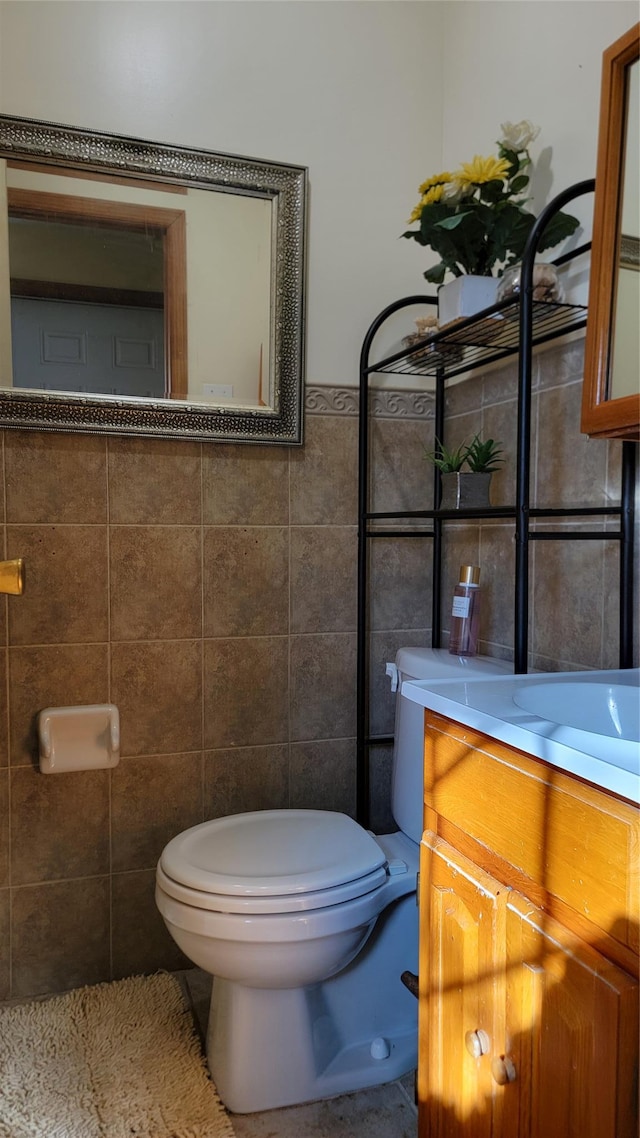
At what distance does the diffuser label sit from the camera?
60.7 inches

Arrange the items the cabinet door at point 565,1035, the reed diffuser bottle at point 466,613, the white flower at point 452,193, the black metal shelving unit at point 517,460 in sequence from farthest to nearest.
Answer: the reed diffuser bottle at point 466,613 → the white flower at point 452,193 → the black metal shelving unit at point 517,460 → the cabinet door at point 565,1035

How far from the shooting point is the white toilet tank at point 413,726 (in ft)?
4.80

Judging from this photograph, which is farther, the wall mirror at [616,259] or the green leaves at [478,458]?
the green leaves at [478,458]

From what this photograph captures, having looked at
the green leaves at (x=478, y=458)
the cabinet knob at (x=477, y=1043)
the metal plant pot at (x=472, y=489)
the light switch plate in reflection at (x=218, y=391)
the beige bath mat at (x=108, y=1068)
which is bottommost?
the beige bath mat at (x=108, y=1068)

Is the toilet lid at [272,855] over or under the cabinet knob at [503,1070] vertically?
over

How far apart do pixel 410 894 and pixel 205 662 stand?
674 millimetres

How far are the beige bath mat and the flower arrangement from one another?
5.44ft

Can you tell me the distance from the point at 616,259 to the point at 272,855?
1.14 m

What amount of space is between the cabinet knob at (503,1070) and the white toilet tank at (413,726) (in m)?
0.65

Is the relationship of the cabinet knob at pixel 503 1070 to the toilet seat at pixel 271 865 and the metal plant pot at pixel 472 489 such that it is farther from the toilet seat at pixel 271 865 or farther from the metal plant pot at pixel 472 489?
the metal plant pot at pixel 472 489

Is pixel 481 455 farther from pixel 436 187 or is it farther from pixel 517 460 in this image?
pixel 436 187

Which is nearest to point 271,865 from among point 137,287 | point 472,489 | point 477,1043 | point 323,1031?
point 323,1031

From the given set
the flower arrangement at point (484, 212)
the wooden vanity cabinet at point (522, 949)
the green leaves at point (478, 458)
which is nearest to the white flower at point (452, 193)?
the flower arrangement at point (484, 212)

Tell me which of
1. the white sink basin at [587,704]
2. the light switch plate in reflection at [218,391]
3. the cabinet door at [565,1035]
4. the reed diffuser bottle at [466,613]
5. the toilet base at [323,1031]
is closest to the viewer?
the cabinet door at [565,1035]
